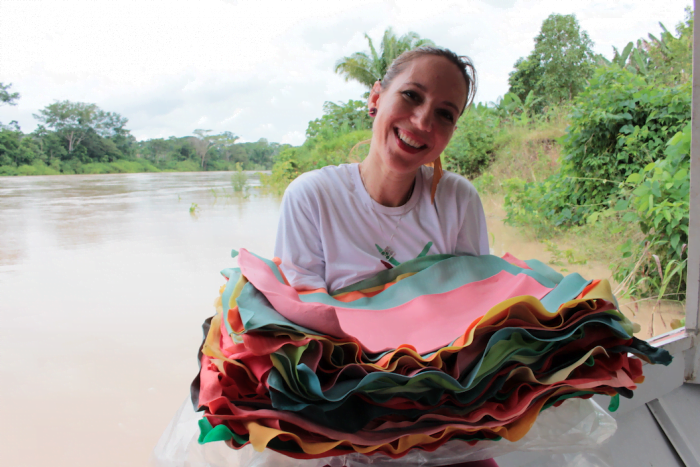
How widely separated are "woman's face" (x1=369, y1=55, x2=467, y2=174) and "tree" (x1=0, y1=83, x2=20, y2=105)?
43.4 inches

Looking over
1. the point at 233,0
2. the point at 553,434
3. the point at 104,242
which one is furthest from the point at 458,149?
the point at 553,434

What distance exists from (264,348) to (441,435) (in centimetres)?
27

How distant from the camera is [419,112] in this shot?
0.86 metres

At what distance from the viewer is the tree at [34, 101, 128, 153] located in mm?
1329

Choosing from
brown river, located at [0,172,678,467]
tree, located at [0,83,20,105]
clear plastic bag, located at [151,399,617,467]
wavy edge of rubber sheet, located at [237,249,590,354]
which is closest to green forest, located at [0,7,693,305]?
tree, located at [0,83,20,105]

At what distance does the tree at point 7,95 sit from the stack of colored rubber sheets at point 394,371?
105 cm

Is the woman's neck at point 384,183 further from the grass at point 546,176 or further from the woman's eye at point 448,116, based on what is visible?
the grass at point 546,176

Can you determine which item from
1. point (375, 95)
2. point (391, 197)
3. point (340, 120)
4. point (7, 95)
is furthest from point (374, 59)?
point (7, 95)

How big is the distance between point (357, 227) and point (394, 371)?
0.41 m

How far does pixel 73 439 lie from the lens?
0.99m

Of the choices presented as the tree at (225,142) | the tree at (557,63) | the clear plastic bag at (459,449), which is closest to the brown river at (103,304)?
the tree at (225,142)

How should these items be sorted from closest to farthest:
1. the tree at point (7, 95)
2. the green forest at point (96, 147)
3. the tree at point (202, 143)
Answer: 1. the tree at point (7, 95)
2. the green forest at point (96, 147)
3. the tree at point (202, 143)

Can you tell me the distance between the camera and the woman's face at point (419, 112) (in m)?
0.87

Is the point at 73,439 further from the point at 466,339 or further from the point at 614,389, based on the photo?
the point at 614,389
